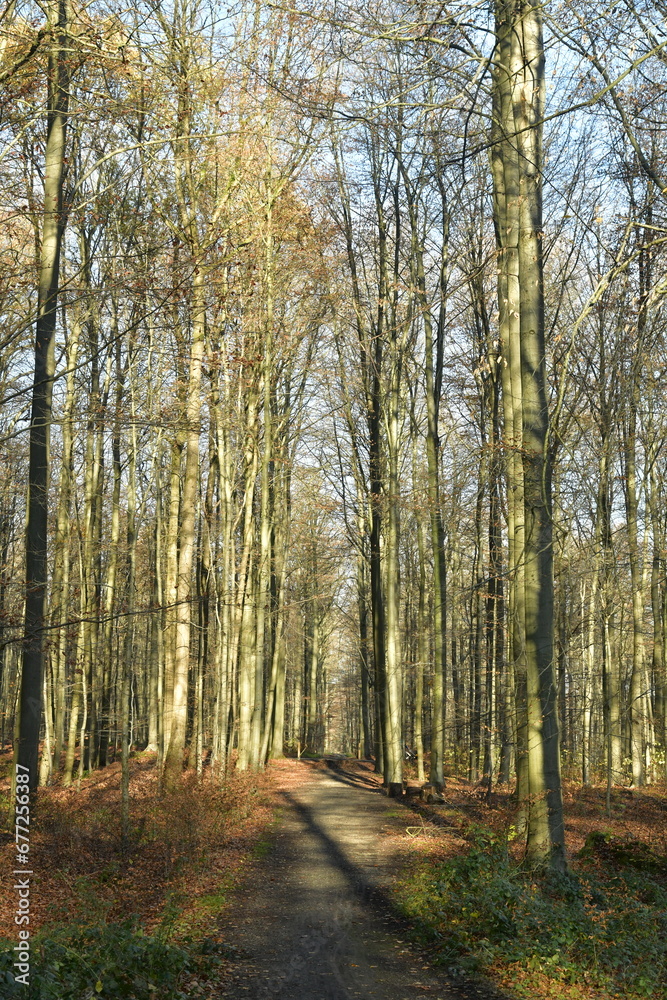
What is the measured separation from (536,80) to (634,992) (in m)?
8.90

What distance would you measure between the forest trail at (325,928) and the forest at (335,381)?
27.5 inches

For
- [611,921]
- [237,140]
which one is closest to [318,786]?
[611,921]

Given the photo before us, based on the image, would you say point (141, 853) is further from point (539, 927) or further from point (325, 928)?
point (539, 927)

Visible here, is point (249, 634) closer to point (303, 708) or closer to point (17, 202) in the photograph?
point (17, 202)

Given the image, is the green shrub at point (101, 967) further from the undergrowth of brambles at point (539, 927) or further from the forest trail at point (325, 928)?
the undergrowth of brambles at point (539, 927)

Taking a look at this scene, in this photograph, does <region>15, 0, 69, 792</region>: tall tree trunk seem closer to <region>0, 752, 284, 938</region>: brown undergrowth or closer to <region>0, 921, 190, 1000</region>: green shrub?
<region>0, 752, 284, 938</region>: brown undergrowth

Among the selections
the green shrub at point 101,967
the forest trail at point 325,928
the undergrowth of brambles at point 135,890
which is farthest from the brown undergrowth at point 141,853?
the green shrub at point 101,967

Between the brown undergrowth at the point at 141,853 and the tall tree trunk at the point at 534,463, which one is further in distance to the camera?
the tall tree trunk at the point at 534,463

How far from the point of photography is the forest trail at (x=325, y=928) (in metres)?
6.18

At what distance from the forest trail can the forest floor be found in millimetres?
26

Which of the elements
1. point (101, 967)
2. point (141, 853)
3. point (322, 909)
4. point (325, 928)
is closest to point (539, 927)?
point (325, 928)

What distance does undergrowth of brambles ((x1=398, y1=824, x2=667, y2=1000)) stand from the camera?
6184 mm

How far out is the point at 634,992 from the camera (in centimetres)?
604

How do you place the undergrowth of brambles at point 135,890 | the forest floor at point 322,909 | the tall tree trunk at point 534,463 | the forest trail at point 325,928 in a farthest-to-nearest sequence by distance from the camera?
the tall tree trunk at point 534,463 → the forest trail at point 325,928 → the forest floor at point 322,909 → the undergrowth of brambles at point 135,890
